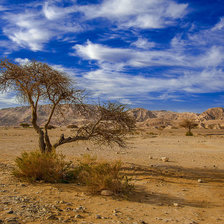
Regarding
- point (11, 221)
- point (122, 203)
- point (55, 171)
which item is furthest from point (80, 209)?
point (55, 171)

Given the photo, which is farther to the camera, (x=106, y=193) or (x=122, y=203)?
(x=106, y=193)

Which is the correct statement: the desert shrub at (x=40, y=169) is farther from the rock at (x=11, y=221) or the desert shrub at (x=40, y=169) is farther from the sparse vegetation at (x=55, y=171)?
the rock at (x=11, y=221)

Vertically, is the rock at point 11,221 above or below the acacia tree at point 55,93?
below


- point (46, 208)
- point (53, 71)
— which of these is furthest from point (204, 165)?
point (46, 208)

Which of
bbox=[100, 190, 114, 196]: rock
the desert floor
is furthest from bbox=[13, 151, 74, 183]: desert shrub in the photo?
bbox=[100, 190, 114, 196]: rock

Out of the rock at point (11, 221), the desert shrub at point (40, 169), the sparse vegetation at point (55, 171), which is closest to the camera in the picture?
the rock at point (11, 221)

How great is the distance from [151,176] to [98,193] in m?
3.57

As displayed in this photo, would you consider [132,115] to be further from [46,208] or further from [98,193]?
[46,208]

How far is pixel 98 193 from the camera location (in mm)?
7574

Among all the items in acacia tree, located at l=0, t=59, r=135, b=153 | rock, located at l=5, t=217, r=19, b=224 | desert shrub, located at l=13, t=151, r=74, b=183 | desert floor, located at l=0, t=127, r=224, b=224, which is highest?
acacia tree, located at l=0, t=59, r=135, b=153

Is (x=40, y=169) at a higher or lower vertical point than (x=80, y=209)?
higher

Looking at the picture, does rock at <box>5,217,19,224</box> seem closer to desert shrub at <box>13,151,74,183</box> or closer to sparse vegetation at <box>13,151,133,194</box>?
sparse vegetation at <box>13,151,133,194</box>

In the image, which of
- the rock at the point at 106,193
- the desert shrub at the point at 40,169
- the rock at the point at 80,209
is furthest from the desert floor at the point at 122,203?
the desert shrub at the point at 40,169

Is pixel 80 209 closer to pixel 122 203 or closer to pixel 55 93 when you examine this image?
pixel 122 203
